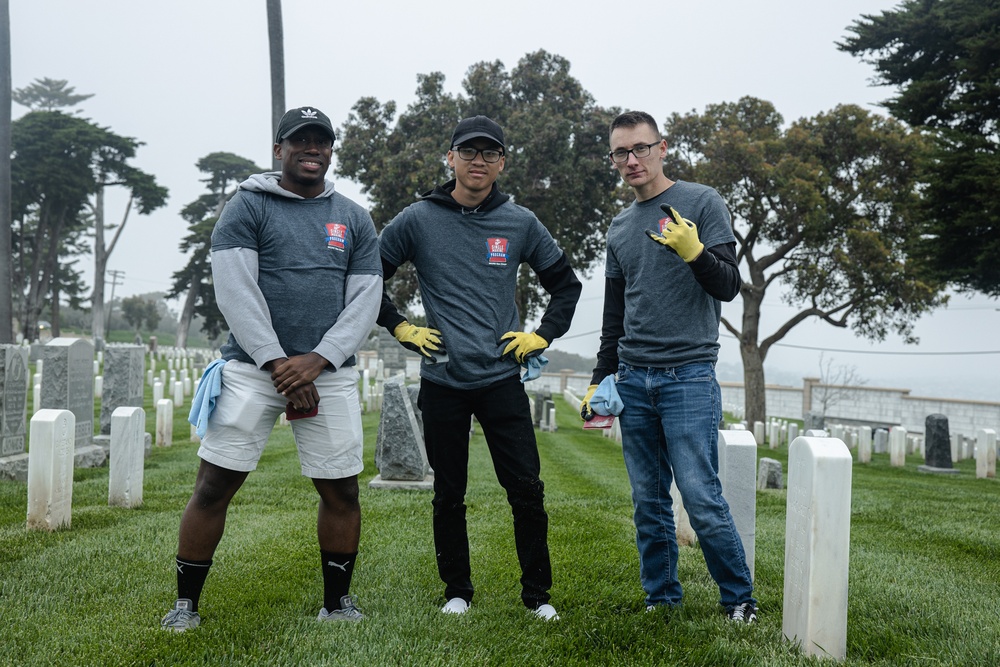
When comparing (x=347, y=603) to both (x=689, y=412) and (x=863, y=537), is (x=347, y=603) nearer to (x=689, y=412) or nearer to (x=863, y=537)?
(x=689, y=412)

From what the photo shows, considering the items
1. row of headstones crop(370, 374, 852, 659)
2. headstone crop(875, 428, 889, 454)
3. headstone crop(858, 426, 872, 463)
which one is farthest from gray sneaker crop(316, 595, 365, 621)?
headstone crop(875, 428, 889, 454)

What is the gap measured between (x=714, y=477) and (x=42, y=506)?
4.53 m

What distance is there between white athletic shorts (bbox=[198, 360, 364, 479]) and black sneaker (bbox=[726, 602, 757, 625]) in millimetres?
1772

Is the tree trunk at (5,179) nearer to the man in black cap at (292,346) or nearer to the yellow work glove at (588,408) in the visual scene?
the man in black cap at (292,346)

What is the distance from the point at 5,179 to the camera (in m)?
11.9

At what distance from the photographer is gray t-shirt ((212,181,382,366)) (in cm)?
324

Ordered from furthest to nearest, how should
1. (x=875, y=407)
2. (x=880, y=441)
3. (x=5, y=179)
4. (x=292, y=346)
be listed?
(x=875, y=407), (x=880, y=441), (x=5, y=179), (x=292, y=346)

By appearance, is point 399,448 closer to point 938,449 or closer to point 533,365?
point 533,365

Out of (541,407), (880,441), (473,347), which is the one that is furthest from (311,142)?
(880,441)

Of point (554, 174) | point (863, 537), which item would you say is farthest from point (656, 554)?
point (554, 174)

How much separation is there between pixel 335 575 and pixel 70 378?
6874 mm

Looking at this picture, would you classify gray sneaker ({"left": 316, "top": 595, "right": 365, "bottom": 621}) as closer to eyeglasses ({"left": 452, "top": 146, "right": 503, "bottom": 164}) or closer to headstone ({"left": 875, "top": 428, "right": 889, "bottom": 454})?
eyeglasses ({"left": 452, "top": 146, "right": 503, "bottom": 164})

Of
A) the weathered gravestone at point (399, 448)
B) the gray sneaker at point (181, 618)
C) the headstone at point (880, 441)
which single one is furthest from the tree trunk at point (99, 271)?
the gray sneaker at point (181, 618)

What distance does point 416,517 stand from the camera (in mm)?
6250
